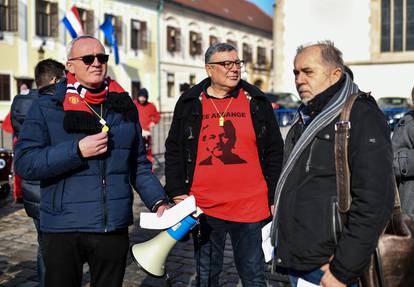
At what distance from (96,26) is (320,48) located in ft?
100

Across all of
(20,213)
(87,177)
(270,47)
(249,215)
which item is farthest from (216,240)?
(270,47)

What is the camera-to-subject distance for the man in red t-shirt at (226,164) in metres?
3.39

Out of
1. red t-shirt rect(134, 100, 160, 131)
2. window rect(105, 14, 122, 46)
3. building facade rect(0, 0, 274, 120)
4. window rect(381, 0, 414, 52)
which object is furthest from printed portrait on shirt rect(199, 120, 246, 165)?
window rect(105, 14, 122, 46)

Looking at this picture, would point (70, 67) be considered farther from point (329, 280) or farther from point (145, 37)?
point (145, 37)

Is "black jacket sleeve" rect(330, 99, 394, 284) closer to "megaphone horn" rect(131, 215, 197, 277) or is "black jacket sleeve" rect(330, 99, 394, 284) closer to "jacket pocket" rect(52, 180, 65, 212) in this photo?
"megaphone horn" rect(131, 215, 197, 277)

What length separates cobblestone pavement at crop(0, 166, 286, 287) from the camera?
4758 millimetres

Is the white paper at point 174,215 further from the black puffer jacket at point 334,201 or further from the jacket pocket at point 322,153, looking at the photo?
the jacket pocket at point 322,153

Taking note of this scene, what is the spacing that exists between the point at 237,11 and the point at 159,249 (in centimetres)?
4701

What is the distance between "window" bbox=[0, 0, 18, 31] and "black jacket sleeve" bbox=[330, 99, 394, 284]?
1026 inches

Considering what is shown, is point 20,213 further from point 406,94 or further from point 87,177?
point 406,94

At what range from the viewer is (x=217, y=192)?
3393mm

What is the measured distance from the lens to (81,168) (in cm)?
268

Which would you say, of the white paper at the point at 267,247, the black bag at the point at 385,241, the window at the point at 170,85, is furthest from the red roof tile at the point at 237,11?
the black bag at the point at 385,241

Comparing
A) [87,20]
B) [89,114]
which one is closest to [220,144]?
[89,114]
